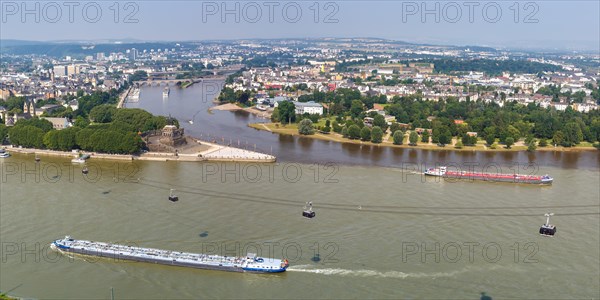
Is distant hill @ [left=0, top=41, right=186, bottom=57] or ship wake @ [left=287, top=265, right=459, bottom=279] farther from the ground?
distant hill @ [left=0, top=41, right=186, bottom=57]

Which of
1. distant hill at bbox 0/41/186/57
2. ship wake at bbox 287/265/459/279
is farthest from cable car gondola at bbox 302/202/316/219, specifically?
distant hill at bbox 0/41/186/57

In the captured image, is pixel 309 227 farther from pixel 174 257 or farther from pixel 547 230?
pixel 547 230

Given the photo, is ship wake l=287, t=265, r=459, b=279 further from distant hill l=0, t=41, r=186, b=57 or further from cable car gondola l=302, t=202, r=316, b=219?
distant hill l=0, t=41, r=186, b=57

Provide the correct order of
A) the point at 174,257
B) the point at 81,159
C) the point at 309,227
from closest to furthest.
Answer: the point at 174,257, the point at 309,227, the point at 81,159

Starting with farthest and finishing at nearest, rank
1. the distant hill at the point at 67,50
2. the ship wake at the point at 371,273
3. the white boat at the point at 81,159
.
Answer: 1. the distant hill at the point at 67,50
2. the white boat at the point at 81,159
3. the ship wake at the point at 371,273

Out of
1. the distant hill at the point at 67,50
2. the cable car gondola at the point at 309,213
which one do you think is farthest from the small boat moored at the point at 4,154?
the distant hill at the point at 67,50

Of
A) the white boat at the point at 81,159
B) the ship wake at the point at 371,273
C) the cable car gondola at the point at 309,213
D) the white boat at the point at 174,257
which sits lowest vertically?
the ship wake at the point at 371,273

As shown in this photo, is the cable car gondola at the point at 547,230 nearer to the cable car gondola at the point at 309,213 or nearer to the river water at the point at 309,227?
the river water at the point at 309,227

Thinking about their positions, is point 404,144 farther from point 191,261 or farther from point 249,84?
point 249,84

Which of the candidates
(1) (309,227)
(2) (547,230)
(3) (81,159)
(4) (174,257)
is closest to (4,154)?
(3) (81,159)
